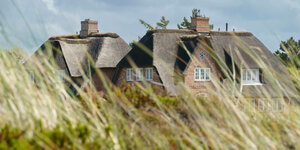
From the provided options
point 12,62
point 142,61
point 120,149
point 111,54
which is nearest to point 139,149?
point 120,149

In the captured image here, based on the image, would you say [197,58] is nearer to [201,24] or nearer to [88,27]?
[201,24]

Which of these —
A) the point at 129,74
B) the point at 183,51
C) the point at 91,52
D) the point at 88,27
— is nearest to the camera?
the point at 183,51

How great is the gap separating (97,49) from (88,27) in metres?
3.91

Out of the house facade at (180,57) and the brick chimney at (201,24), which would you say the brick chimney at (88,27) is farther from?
the brick chimney at (201,24)

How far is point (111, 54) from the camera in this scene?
34.2 metres

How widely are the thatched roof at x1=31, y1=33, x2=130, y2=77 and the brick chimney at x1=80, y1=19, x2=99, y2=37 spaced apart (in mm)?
801

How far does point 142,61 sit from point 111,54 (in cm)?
614

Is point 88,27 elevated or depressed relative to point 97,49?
elevated

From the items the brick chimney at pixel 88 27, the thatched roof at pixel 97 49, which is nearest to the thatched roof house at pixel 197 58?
the thatched roof at pixel 97 49

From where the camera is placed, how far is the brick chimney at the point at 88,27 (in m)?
37.6

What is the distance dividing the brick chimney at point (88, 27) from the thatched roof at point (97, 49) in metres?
0.80

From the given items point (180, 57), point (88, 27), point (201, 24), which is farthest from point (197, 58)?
point (88, 27)

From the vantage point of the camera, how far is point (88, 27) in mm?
37875

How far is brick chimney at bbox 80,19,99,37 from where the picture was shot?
37.6 meters
